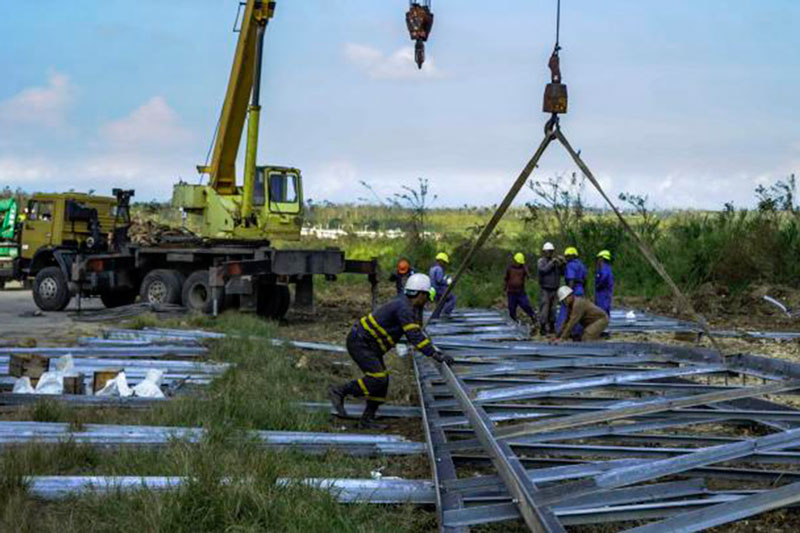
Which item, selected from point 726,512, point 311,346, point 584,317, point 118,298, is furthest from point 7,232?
point 726,512

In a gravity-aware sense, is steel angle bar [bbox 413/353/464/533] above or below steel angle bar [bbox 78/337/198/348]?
above

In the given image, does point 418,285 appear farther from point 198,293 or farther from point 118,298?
point 118,298

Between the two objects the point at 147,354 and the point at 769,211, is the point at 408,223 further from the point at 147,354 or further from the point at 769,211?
the point at 147,354

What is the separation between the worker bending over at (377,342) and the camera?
809 centimetres

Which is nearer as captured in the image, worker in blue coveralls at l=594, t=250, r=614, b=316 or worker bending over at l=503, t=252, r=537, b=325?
worker in blue coveralls at l=594, t=250, r=614, b=316

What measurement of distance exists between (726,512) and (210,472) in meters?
2.79

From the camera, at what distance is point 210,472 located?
5148mm

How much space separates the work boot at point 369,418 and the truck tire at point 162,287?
9.96 m

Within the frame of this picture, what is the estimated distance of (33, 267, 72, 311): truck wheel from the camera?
1912cm

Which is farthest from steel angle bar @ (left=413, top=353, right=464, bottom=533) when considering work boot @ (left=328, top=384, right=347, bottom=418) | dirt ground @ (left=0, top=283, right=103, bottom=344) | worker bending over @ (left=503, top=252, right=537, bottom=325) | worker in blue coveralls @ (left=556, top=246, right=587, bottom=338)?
dirt ground @ (left=0, top=283, right=103, bottom=344)

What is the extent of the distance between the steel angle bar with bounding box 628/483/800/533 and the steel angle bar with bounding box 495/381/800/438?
4.79ft

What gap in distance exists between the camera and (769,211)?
21.3 metres

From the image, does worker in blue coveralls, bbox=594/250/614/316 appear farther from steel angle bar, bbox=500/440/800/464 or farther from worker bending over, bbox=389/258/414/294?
steel angle bar, bbox=500/440/800/464

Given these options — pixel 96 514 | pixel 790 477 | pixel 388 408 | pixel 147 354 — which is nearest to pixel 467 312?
pixel 147 354
